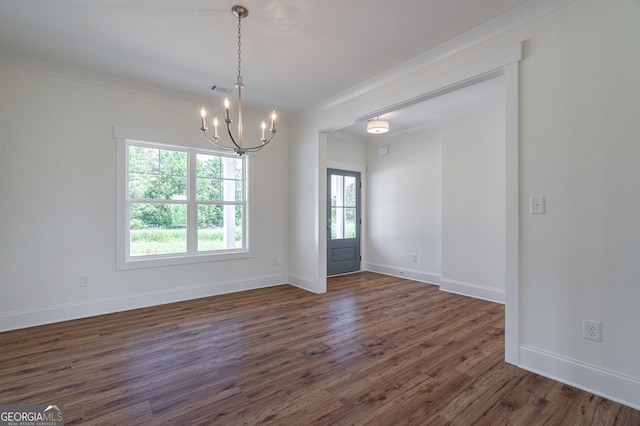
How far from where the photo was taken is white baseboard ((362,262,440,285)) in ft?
17.6

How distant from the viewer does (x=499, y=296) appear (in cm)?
422

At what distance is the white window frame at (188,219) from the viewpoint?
12.6ft

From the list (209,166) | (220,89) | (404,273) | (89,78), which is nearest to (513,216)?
(404,273)

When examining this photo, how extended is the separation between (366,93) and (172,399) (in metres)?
3.71

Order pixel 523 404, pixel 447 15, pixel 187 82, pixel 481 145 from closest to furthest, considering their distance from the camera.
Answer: pixel 523 404 → pixel 447 15 → pixel 187 82 → pixel 481 145

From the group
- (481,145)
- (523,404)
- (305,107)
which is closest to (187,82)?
(305,107)

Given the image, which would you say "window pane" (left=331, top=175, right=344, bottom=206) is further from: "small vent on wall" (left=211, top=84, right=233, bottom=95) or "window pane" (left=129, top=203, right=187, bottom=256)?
"window pane" (left=129, top=203, right=187, bottom=256)

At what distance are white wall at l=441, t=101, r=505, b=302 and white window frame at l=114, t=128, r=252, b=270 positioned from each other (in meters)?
3.28

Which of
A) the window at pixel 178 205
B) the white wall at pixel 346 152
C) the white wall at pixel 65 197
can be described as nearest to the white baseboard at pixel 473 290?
the white wall at pixel 346 152

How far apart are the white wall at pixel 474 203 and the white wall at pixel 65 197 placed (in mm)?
4098

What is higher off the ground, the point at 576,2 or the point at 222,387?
the point at 576,2

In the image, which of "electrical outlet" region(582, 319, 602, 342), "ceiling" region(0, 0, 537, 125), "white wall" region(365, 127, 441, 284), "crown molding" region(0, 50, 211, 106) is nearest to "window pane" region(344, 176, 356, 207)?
"white wall" region(365, 127, 441, 284)

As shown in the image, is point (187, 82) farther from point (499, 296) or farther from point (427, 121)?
point (499, 296)

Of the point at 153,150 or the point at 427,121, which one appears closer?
the point at 153,150
